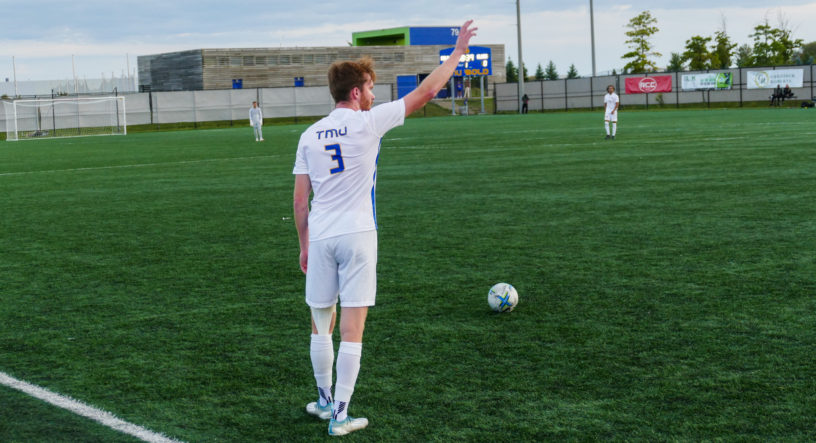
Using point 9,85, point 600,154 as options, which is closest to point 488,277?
point 600,154

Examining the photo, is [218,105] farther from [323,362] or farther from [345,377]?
[345,377]

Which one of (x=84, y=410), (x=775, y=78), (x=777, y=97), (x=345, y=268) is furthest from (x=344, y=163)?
(x=775, y=78)

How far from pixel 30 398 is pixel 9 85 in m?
88.3

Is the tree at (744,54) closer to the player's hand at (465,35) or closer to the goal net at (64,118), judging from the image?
the goal net at (64,118)

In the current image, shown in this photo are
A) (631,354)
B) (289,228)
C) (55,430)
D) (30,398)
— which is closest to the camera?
(55,430)

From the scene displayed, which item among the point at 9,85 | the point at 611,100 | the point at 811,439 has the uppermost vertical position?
the point at 9,85

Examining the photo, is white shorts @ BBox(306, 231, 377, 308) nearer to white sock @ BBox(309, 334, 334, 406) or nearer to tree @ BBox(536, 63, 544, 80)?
white sock @ BBox(309, 334, 334, 406)

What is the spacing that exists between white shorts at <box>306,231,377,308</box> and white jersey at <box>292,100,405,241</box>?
4 cm

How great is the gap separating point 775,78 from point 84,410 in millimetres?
60054

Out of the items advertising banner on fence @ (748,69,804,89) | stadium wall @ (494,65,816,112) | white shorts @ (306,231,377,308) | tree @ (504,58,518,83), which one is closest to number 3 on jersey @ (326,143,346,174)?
white shorts @ (306,231,377,308)

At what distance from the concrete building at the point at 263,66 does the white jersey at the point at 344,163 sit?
84.2 metres

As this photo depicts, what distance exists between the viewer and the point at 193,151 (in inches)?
1166

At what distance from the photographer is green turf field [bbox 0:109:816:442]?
459 centimetres

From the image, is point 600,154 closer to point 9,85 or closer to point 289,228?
point 289,228
